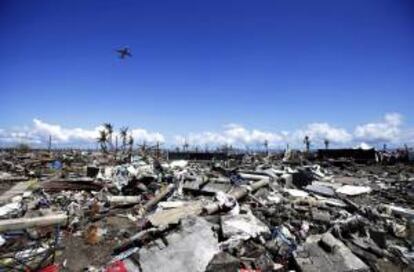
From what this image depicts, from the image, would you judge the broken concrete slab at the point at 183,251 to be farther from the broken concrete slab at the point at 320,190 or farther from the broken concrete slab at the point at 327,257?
the broken concrete slab at the point at 320,190

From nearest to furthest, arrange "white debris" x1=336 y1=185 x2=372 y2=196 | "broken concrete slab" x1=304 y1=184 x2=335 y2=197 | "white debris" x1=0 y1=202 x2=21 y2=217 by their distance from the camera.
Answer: "white debris" x1=0 y1=202 x2=21 y2=217 → "broken concrete slab" x1=304 y1=184 x2=335 y2=197 → "white debris" x1=336 y1=185 x2=372 y2=196

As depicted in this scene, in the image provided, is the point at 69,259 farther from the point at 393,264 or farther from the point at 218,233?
the point at 393,264

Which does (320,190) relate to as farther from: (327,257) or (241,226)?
(327,257)

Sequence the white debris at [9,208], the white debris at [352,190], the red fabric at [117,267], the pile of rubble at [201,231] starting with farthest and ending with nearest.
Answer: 1. the white debris at [352,190]
2. the white debris at [9,208]
3. the pile of rubble at [201,231]
4. the red fabric at [117,267]

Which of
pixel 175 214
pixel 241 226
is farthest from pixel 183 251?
pixel 175 214

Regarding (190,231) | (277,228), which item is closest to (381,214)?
(277,228)

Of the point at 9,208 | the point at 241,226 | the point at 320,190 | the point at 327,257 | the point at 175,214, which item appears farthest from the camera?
the point at 320,190

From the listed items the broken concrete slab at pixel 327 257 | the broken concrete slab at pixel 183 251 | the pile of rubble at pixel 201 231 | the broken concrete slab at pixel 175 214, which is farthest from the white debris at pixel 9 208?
the broken concrete slab at pixel 327 257

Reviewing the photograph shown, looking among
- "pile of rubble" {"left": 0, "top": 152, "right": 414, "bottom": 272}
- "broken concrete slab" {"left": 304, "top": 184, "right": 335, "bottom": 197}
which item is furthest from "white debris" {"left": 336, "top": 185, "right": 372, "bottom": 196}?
"pile of rubble" {"left": 0, "top": 152, "right": 414, "bottom": 272}

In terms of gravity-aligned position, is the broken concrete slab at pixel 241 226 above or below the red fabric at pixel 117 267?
above

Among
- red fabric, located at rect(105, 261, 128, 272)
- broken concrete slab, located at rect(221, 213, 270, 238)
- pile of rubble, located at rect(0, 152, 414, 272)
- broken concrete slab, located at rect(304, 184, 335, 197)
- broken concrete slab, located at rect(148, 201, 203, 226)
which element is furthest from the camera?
broken concrete slab, located at rect(304, 184, 335, 197)

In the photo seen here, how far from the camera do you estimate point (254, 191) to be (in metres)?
11.1

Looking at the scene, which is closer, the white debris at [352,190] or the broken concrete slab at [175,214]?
the broken concrete slab at [175,214]

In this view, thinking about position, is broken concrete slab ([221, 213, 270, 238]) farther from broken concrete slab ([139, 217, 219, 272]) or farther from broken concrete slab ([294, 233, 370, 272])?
broken concrete slab ([294, 233, 370, 272])
